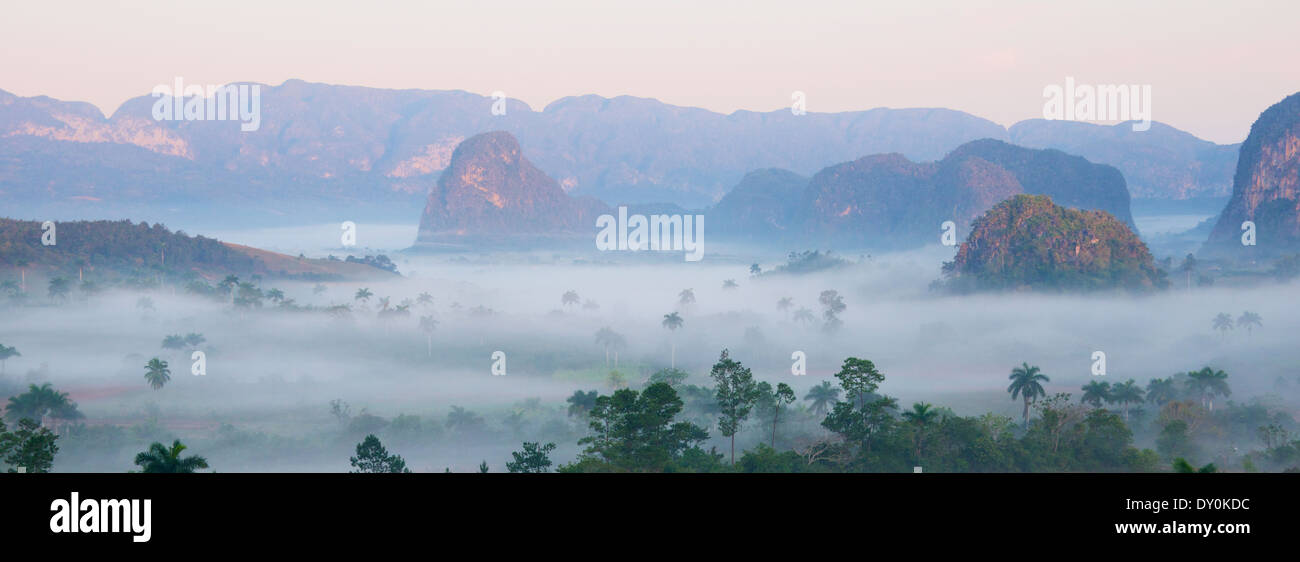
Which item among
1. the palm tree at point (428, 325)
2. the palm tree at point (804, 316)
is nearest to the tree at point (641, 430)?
the palm tree at point (428, 325)

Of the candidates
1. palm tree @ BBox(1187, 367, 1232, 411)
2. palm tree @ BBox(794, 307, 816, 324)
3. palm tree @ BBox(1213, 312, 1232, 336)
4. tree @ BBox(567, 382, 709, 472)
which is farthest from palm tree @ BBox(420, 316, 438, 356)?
palm tree @ BBox(1213, 312, 1232, 336)

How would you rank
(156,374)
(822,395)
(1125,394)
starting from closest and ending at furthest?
(1125,394) < (822,395) < (156,374)

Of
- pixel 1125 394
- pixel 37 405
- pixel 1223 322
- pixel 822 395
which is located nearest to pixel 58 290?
pixel 37 405

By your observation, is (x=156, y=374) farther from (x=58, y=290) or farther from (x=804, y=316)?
(x=804, y=316)

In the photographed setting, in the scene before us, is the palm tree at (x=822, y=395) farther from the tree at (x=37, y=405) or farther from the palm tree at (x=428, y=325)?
the palm tree at (x=428, y=325)

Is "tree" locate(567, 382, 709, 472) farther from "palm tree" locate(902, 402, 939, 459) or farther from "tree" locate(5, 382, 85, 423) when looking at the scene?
"tree" locate(5, 382, 85, 423)

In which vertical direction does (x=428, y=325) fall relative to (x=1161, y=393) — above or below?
above
